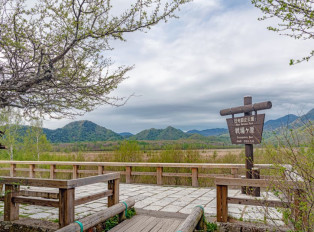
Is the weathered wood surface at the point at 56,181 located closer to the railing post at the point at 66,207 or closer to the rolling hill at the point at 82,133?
the railing post at the point at 66,207

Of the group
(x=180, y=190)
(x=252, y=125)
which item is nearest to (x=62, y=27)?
(x=252, y=125)

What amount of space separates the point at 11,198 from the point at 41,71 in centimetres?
223

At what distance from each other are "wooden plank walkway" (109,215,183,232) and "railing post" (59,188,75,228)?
654mm

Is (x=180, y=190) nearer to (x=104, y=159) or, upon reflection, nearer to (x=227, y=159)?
(x=227, y=159)

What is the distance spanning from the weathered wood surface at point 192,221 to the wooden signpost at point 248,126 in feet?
6.42

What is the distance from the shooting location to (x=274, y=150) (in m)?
2.90

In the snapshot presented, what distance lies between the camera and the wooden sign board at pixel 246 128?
218 inches

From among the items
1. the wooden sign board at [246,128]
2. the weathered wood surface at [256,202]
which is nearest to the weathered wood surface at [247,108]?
the wooden sign board at [246,128]

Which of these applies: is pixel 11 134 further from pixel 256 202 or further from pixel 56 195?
pixel 256 202

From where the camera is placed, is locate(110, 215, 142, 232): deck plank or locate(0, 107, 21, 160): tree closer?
locate(110, 215, 142, 232): deck plank

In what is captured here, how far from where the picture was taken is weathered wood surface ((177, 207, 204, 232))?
3.16 metres

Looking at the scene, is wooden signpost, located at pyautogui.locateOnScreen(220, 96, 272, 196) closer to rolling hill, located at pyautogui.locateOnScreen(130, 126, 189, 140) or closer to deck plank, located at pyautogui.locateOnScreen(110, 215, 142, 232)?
deck plank, located at pyautogui.locateOnScreen(110, 215, 142, 232)

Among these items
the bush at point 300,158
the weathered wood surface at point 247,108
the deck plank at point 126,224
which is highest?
the weathered wood surface at point 247,108

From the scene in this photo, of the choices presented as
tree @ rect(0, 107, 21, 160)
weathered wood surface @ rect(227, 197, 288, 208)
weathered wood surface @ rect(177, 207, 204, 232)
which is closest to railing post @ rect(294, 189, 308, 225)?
weathered wood surface @ rect(227, 197, 288, 208)
